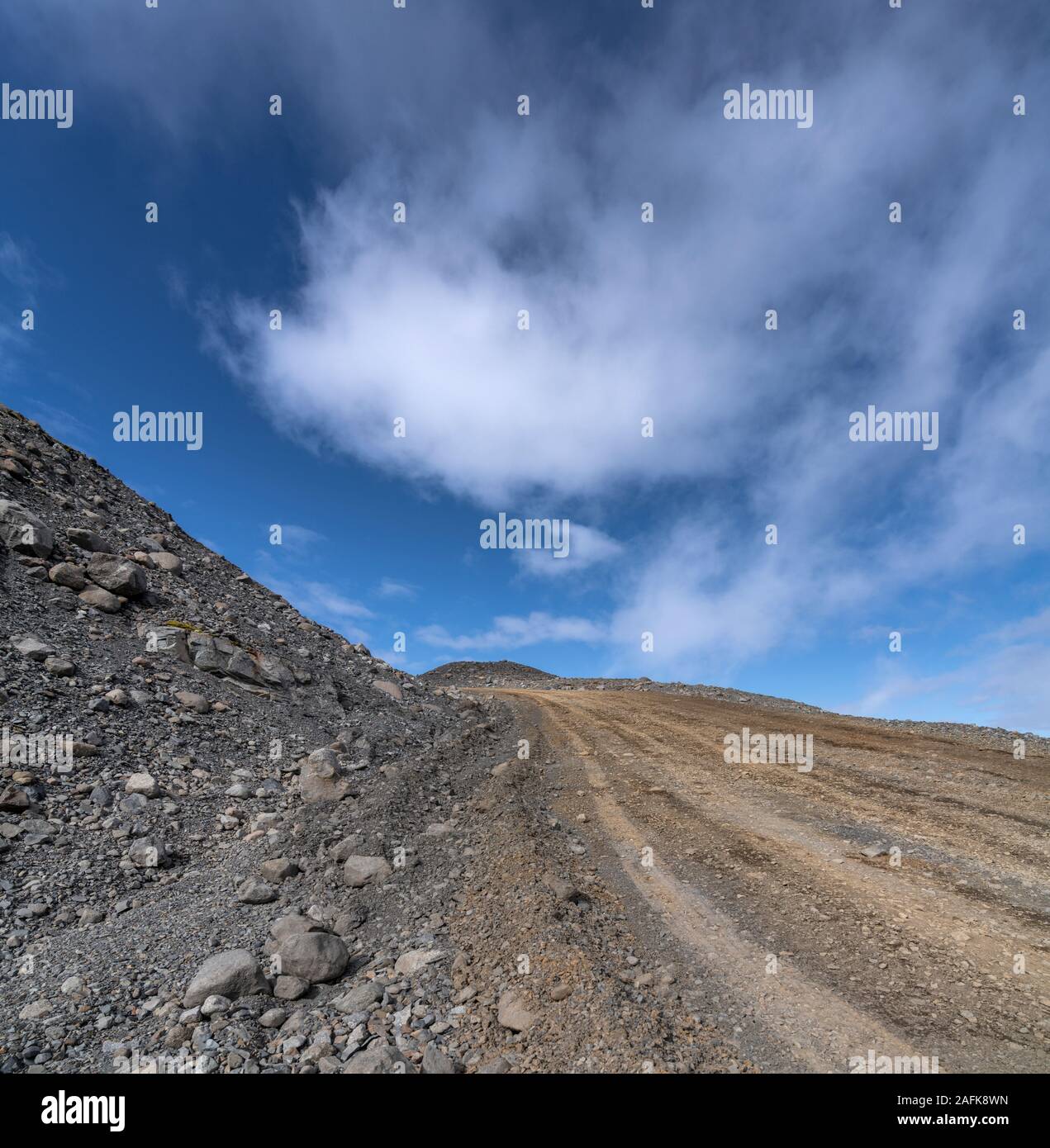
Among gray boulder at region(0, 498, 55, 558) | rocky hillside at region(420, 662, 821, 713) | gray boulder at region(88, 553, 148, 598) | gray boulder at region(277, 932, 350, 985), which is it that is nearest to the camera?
gray boulder at region(277, 932, 350, 985)

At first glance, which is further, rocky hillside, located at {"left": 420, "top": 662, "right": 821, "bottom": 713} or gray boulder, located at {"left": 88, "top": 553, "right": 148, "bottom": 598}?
rocky hillside, located at {"left": 420, "top": 662, "right": 821, "bottom": 713}

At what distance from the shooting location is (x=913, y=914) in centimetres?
575

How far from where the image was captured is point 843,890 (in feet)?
20.7

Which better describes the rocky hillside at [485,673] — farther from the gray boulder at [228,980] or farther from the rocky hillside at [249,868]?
the gray boulder at [228,980]

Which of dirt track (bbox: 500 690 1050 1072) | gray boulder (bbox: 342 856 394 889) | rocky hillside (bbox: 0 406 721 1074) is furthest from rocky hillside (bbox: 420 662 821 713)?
gray boulder (bbox: 342 856 394 889)

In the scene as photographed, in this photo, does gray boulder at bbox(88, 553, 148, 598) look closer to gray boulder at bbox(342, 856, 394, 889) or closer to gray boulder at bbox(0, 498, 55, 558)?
gray boulder at bbox(0, 498, 55, 558)

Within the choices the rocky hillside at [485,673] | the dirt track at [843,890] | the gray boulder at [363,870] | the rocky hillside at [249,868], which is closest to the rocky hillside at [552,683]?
the rocky hillside at [485,673]

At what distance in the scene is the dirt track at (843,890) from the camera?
13.4 feet

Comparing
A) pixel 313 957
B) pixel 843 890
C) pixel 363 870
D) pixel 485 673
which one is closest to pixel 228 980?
pixel 313 957

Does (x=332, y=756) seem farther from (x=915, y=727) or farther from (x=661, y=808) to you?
(x=915, y=727)

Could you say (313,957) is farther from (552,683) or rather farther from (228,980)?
(552,683)

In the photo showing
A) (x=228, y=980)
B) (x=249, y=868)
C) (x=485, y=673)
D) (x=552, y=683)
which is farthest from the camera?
(x=485, y=673)

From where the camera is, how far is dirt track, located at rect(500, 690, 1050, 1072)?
4090mm
